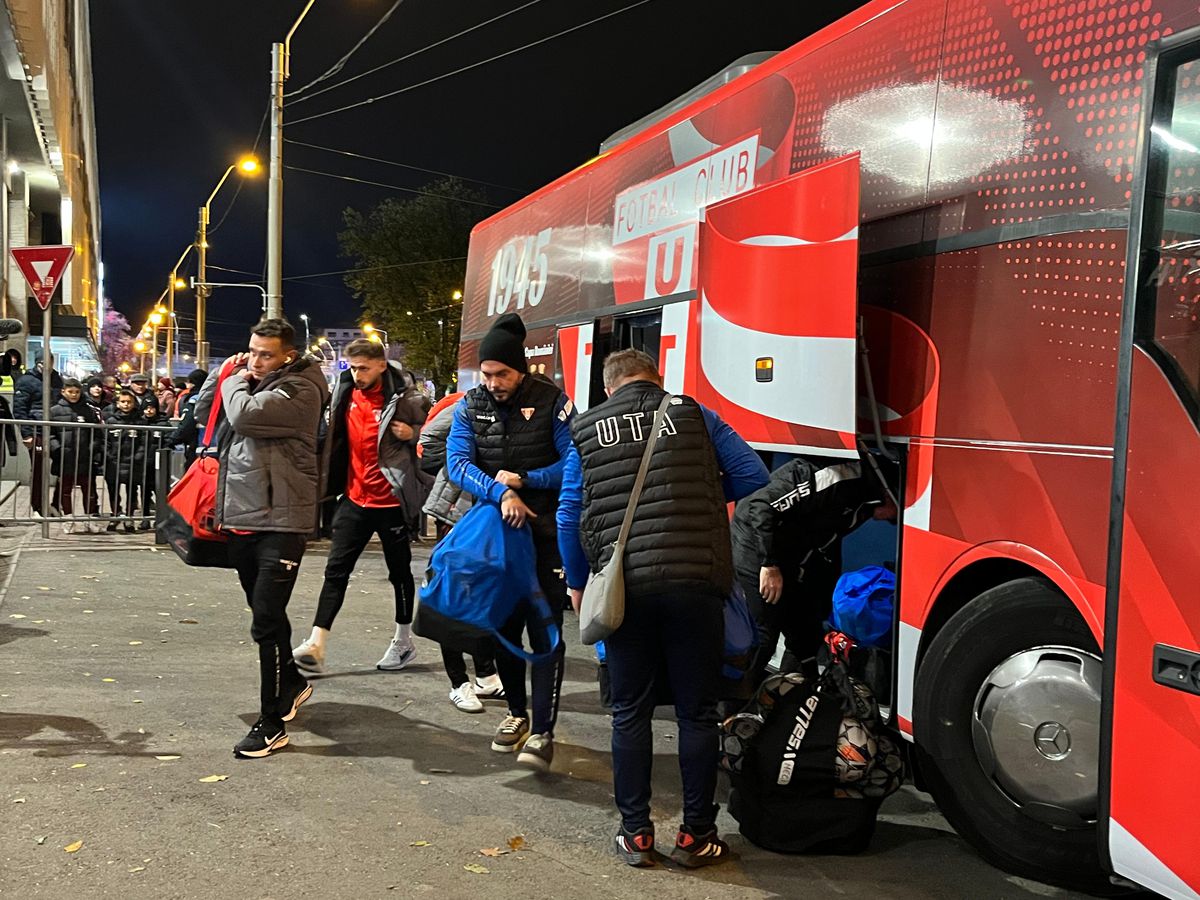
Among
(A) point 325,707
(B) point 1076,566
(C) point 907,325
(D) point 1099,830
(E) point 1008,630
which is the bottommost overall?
(A) point 325,707

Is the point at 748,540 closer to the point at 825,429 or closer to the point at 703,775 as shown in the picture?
the point at 825,429

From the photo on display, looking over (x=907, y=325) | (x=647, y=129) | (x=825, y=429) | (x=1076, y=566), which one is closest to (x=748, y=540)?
(x=825, y=429)

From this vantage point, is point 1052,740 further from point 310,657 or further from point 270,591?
point 310,657

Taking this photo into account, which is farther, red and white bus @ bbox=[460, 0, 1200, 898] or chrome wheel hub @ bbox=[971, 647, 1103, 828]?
chrome wheel hub @ bbox=[971, 647, 1103, 828]

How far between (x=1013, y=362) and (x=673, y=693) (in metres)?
1.66

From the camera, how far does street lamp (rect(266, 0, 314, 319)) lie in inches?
743

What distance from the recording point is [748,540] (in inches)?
213

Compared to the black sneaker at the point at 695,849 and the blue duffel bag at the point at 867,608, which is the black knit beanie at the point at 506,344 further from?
the black sneaker at the point at 695,849

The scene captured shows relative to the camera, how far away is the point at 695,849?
414 centimetres

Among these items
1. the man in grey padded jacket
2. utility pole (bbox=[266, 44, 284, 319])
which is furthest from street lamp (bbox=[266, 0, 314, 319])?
the man in grey padded jacket

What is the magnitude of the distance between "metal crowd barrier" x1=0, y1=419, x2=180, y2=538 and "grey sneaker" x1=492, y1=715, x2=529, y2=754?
7.70 metres

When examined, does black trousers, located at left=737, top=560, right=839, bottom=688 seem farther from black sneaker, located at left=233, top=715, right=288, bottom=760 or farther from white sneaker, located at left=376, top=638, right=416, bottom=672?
white sneaker, located at left=376, top=638, right=416, bottom=672

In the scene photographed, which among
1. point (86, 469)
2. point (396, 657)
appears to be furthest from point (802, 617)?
point (86, 469)

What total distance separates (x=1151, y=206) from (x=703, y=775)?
92.4 inches
